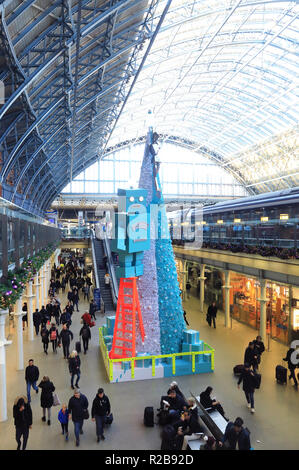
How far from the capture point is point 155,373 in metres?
10.6

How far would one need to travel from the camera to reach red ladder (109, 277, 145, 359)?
10.6 meters

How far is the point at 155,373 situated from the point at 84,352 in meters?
3.34

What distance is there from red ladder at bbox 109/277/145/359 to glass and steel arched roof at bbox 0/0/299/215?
7632 millimetres

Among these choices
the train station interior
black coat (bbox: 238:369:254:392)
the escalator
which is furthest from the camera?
the escalator

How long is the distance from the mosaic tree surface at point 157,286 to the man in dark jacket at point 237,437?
4865 millimetres

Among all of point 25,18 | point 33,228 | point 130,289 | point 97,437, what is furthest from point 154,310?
point 25,18

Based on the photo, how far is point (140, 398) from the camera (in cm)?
917

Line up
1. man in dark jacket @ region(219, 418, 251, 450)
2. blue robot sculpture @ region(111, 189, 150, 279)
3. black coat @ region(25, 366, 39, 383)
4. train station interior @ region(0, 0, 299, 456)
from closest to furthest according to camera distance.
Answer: man in dark jacket @ region(219, 418, 251, 450)
train station interior @ region(0, 0, 299, 456)
black coat @ region(25, 366, 39, 383)
blue robot sculpture @ region(111, 189, 150, 279)

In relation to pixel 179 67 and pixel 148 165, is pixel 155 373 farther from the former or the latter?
pixel 179 67

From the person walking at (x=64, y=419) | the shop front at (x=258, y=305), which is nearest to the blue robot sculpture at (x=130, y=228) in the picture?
the person walking at (x=64, y=419)

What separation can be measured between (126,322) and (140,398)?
7.38 ft

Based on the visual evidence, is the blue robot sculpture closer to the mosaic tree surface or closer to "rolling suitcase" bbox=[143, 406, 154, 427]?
the mosaic tree surface

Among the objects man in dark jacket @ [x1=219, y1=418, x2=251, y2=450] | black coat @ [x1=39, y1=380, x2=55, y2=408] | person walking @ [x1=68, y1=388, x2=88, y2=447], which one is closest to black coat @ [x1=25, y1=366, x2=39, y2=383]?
black coat @ [x1=39, y1=380, x2=55, y2=408]

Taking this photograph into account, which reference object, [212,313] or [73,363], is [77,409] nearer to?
[73,363]
